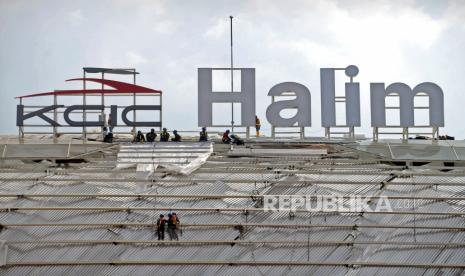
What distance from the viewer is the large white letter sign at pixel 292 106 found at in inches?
1967

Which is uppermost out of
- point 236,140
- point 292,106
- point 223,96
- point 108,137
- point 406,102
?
point 223,96

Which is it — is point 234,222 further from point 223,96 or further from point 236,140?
point 223,96

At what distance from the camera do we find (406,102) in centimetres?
4997

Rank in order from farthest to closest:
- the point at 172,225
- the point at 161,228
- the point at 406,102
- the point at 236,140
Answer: the point at 236,140
the point at 406,102
the point at 172,225
the point at 161,228

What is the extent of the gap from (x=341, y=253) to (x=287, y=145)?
→ 16.2 metres

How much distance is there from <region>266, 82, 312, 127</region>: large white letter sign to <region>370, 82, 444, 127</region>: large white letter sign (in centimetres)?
370

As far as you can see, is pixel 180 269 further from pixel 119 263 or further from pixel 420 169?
pixel 420 169

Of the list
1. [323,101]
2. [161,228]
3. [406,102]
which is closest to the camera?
[161,228]

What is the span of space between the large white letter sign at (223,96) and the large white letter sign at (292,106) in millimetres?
1113

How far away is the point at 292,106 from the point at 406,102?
631cm

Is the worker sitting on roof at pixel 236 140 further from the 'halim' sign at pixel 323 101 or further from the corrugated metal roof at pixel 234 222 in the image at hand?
the corrugated metal roof at pixel 234 222

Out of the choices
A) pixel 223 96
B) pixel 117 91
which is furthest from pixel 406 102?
pixel 117 91

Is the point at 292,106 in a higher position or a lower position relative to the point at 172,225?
higher

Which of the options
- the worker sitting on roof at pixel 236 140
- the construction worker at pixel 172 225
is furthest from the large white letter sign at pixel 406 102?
the construction worker at pixel 172 225
